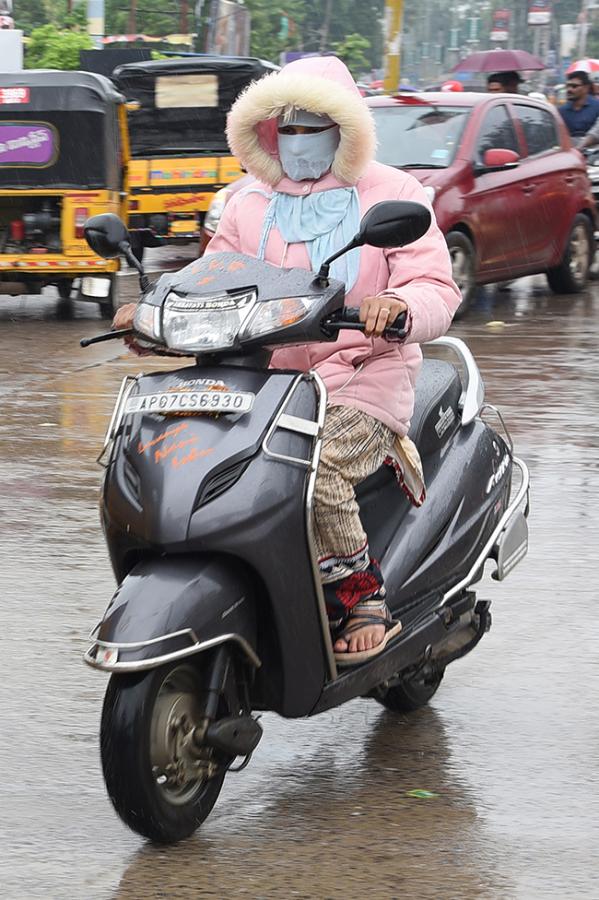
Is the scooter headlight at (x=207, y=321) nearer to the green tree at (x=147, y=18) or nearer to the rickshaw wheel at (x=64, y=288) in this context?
the rickshaw wheel at (x=64, y=288)

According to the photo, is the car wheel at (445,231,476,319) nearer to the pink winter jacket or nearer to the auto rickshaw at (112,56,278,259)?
the auto rickshaw at (112,56,278,259)

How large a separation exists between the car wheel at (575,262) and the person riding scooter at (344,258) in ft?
35.9

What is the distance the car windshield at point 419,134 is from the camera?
1375 cm

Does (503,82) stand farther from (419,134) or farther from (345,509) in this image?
(345,509)

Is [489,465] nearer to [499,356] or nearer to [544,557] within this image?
[544,557]

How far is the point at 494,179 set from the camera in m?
14.0

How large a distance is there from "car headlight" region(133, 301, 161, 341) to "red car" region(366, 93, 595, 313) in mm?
9174

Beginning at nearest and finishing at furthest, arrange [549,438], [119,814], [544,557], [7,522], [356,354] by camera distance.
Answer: [119,814] → [356,354] → [544,557] → [7,522] → [549,438]

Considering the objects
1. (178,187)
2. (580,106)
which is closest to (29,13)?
(178,187)

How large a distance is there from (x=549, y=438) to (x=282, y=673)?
515 cm

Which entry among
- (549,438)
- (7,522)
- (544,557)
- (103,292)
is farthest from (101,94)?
(544,557)

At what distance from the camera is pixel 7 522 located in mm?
7184

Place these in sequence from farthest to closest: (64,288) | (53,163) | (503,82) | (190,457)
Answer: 1. (503,82)
2. (64,288)
3. (53,163)
4. (190,457)

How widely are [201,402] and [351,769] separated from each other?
118 centimetres
